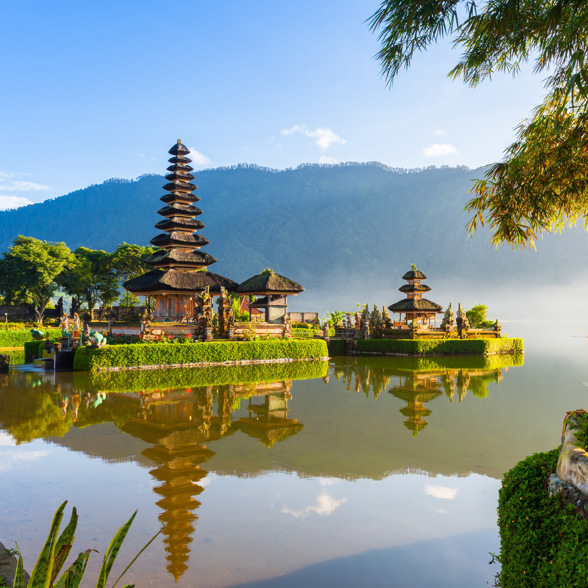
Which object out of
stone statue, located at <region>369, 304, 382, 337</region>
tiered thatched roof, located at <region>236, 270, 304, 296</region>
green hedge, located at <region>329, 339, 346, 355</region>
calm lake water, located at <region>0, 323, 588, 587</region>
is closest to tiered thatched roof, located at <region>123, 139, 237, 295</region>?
tiered thatched roof, located at <region>236, 270, 304, 296</region>

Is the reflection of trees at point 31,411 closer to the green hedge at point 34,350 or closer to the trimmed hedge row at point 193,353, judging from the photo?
the trimmed hedge row at point 193,353

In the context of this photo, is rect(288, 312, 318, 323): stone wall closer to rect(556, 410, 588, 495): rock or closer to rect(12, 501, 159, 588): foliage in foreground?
rect(556, 410, 588, 495): rock

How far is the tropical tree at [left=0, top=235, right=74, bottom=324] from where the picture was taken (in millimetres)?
52562

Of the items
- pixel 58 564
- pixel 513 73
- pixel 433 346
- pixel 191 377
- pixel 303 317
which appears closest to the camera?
pixel 58 564

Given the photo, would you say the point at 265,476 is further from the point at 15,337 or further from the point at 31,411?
the point at 15,337

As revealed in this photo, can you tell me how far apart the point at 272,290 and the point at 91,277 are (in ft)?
117

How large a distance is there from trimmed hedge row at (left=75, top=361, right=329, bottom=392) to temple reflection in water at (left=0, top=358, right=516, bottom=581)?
5.1 inches

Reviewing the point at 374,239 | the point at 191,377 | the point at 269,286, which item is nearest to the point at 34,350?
the point at 191,377

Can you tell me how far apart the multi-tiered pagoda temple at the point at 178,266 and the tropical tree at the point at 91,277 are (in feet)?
80.3

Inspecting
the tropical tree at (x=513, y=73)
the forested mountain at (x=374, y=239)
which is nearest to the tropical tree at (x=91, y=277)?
the tropical tree at (x=513, y=73)

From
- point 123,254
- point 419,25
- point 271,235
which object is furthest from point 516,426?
point 271,235

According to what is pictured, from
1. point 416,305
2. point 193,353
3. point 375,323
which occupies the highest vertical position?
point 416,305

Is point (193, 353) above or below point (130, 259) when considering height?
below

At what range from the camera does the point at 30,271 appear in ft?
174
